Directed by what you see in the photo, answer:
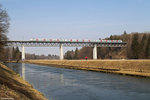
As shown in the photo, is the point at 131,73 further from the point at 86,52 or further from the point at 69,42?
the point at 86,52

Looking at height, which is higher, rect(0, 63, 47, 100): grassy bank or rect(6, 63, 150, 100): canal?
rect(0, 63, 47, 100): grassy bank

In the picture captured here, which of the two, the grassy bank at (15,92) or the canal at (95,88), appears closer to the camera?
the grassy bank at (15,92)

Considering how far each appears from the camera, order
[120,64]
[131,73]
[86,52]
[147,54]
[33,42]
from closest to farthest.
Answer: [131,73] < [120,64] < [147,54] < [33,42] < [86,52]

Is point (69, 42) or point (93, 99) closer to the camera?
point (93, 99)

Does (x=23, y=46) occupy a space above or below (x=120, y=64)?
above

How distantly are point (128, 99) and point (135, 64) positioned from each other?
93.0 feet

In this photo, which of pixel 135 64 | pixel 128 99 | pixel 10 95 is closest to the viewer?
pixel 10 95

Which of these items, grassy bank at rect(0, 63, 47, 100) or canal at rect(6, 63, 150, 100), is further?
canal at rect(6, 63, 150, 100)

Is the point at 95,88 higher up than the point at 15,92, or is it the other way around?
the point at 15,92

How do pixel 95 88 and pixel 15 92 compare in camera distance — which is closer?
pixel 15 92

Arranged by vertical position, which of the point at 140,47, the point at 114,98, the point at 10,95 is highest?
the point at 140,47

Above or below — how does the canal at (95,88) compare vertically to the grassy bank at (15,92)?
below

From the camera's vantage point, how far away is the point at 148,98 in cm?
1938

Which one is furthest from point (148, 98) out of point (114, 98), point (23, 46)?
point (23, 46)
